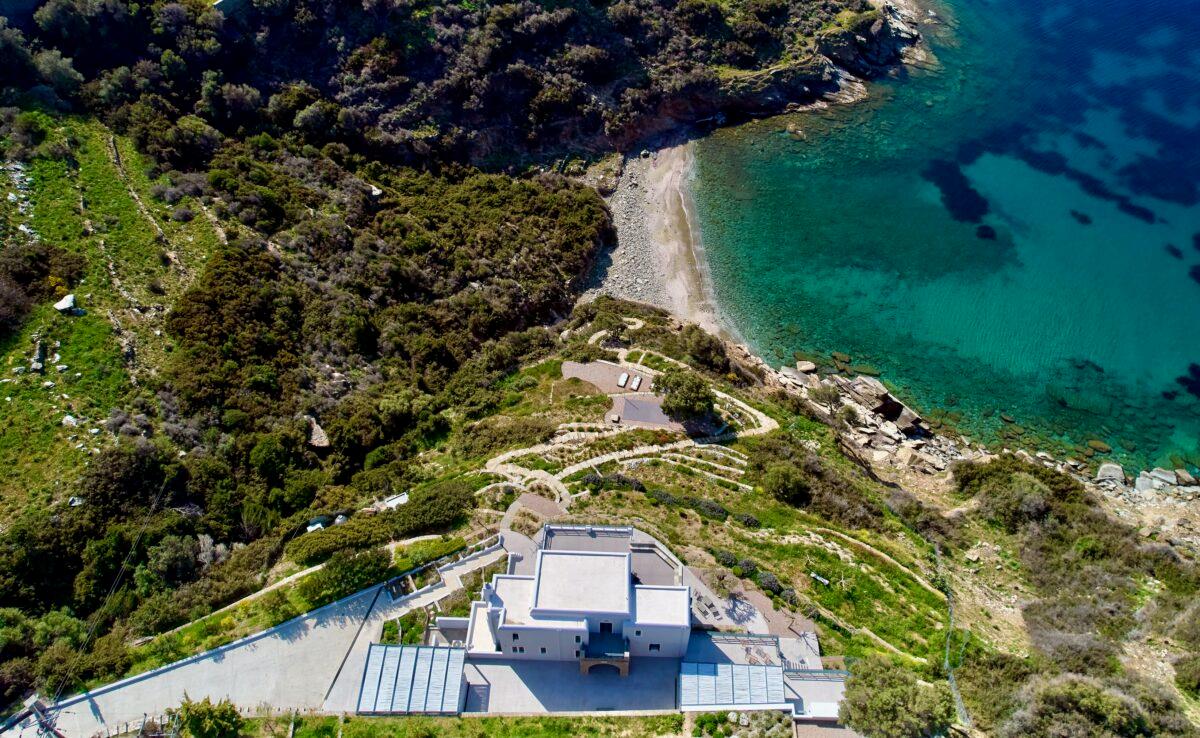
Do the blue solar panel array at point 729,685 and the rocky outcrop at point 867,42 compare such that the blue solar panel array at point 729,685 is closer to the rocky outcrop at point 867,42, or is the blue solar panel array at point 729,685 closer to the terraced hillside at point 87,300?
the terraced hillside at point 87,300

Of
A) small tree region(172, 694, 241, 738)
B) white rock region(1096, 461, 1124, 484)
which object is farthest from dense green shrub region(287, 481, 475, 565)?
white rock region(1096, 461, 1124, 484)

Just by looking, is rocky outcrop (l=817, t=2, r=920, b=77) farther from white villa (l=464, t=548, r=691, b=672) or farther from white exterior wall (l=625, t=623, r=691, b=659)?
white exterior wall (l=625, t=623, r=691, b=659)

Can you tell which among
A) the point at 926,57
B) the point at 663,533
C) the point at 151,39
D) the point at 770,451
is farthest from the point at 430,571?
the point at 926,57

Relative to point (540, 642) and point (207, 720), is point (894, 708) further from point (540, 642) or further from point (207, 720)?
point (207, 720)

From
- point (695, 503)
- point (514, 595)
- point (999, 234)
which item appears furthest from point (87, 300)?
point (999, 234)

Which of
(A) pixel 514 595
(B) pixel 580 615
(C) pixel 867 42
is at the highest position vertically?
(C) pixel 867 42

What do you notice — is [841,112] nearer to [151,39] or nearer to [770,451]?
[770,451]
